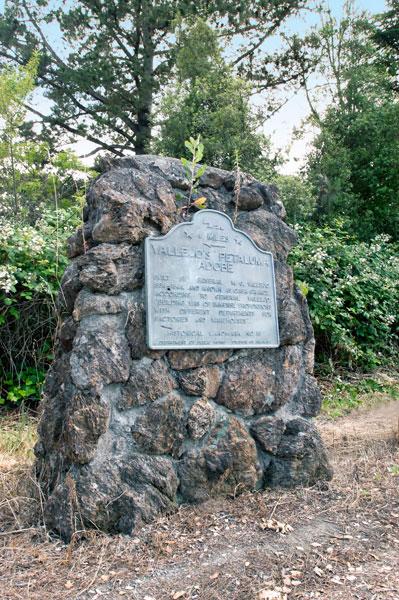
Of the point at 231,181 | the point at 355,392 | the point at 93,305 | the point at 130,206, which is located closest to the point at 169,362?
the point at 93,305

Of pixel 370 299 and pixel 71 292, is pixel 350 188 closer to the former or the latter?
pixel 370 299

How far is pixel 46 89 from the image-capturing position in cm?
1318

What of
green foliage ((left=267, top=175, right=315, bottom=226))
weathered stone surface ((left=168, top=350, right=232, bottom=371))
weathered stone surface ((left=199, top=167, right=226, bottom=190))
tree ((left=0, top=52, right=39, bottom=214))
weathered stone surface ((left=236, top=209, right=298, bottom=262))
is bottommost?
weathered stone surface ((left=168, top=350, right=232, bottom=371))

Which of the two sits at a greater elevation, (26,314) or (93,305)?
(26,314)

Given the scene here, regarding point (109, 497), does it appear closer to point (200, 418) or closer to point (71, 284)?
point (200, 418)

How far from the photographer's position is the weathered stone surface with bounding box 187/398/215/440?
2500 millimetres

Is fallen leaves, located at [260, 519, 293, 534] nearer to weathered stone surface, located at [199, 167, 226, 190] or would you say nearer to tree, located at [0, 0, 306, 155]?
weathered stone surface, located at [199, 167, 226, 190]

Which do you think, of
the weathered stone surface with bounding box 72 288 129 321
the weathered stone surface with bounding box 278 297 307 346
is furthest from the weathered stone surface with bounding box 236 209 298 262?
the weathered stone surface with bounding box 72 288 129 321

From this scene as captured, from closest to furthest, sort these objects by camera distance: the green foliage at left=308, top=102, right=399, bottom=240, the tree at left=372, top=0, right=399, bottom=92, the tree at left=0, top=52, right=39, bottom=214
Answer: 1. the tree at left=0, top=52, right=39, bottom=214
2. the green foliage at left=308, top=102, right=399, bottom=240
3. the tree at left=372, top=0, right=399, bottom=92

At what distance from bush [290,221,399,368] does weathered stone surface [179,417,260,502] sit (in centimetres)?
290

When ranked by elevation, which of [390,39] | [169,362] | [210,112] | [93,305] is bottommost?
[169,362]

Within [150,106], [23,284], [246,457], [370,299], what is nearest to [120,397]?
[246,457]

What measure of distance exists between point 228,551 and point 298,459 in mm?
835

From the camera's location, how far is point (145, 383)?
93.9 inches
